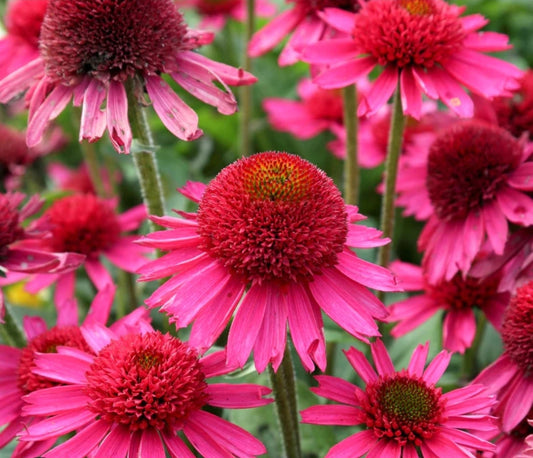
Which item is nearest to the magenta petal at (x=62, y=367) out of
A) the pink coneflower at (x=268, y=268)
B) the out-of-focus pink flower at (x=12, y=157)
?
the pink coneflower at (x=268, y=268)

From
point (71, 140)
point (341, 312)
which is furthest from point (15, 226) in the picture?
point (71, 140)

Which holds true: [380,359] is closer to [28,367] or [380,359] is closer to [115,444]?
[115,444]

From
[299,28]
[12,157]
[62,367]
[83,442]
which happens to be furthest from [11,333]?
[12,157]

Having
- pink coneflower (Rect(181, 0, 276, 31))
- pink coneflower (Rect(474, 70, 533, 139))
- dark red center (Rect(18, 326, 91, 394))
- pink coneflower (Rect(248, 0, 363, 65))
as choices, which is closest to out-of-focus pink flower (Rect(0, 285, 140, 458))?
dark red center (Rect(18, 326, 91, 394))

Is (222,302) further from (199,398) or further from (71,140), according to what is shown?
(71,140)

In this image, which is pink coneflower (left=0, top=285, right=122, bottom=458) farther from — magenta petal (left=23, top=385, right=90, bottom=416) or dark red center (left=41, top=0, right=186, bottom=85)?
dark red center (left=41, top=0, right=186, bottom=85)

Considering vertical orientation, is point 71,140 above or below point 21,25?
below
